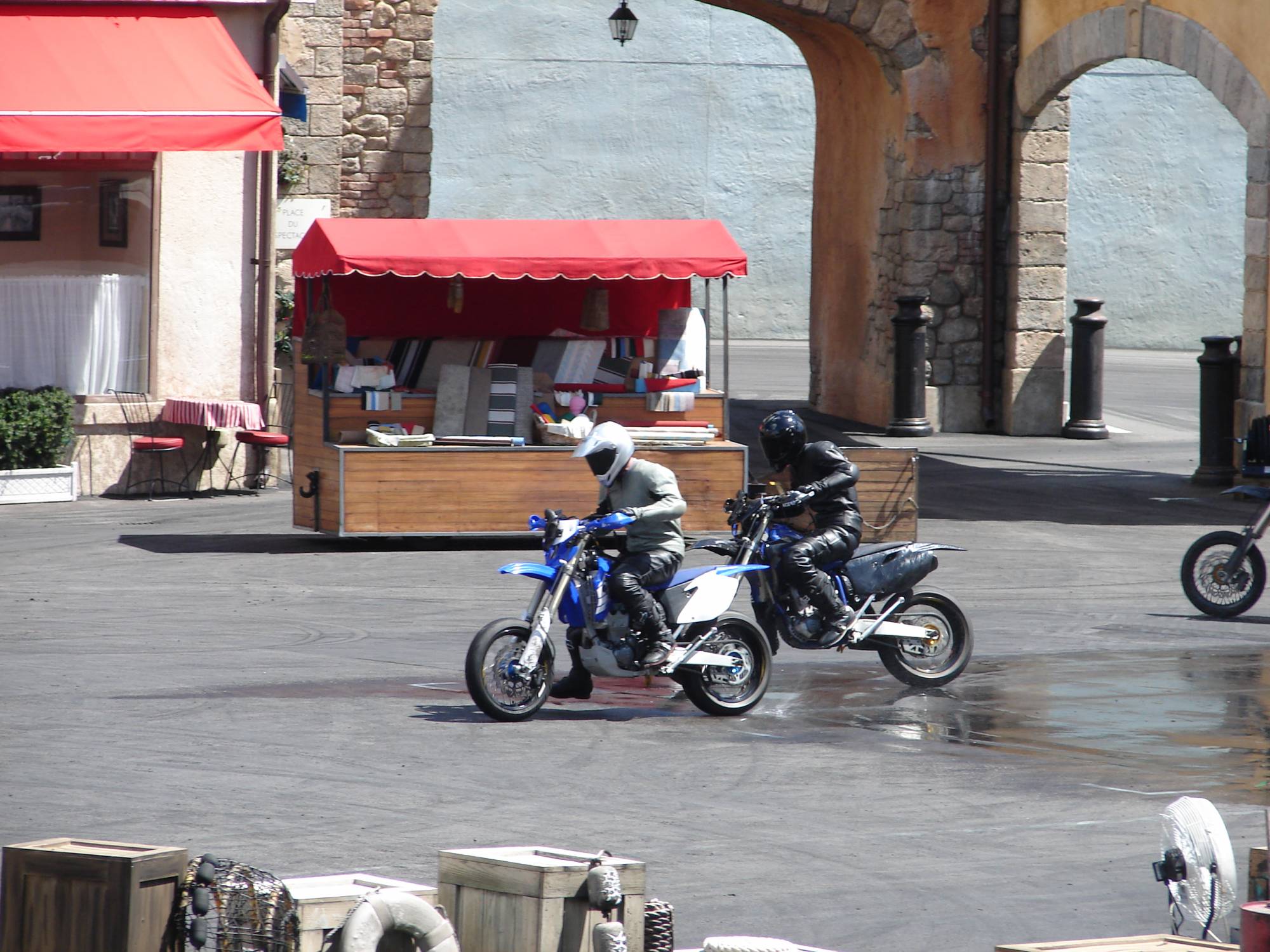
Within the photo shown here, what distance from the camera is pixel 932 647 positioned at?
10406 millimetres

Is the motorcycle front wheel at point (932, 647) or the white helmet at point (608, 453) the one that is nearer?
the white helmet at point (608, 453)

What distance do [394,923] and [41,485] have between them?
13.4 meters

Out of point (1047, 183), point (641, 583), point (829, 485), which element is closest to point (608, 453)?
point (641, 583)

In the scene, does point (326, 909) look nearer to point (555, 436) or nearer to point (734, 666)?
point (734, 666)

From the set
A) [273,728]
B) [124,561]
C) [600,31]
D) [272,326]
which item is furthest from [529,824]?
[600,31]

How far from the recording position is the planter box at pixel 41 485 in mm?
17250

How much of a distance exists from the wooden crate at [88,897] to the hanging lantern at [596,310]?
1173cm

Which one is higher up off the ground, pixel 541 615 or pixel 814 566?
pixel 814 566

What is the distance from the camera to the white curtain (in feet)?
59.2

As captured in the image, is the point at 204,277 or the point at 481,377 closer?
the point at 481,377

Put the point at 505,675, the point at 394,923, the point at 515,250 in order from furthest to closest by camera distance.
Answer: the point at 515,250
the point at 505,675
the point at 394,923

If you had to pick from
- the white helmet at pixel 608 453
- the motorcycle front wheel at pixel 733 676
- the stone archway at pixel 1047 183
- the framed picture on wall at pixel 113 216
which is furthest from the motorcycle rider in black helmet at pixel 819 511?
the stone archway at pixel 1047 183

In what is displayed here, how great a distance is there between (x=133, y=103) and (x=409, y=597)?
599 centimetres

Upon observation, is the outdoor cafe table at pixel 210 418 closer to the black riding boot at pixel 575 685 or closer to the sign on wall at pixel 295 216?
the sign on wall at pixel 295 216
